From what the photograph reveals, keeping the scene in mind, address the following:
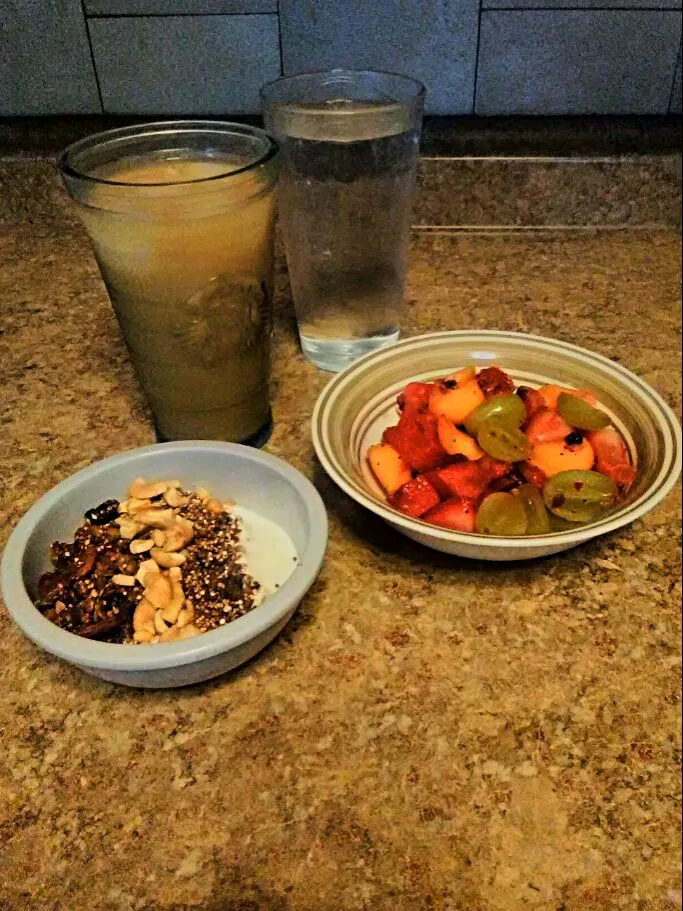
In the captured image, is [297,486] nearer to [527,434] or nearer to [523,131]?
[527,434]

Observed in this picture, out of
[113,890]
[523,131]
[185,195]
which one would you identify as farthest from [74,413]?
[523,131]

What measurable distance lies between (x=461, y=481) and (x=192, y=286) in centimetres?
20

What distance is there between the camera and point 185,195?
433 millimetres

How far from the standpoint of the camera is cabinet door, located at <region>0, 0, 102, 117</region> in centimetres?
51

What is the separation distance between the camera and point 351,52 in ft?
2.14

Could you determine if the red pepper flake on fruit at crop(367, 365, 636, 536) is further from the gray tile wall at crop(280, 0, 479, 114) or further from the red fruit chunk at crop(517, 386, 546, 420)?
the gray tile wall at crop(280, 0, 479, 114)

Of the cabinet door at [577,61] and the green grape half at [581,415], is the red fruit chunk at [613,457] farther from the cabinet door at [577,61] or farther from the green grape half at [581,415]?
the cabinet door at [577,61]

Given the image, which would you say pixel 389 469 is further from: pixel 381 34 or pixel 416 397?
pixel 381 34

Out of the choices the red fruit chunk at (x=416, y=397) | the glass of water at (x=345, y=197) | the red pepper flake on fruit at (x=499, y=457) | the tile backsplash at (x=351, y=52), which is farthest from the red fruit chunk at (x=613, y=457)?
the tile backsplash at (x=351, y=52)

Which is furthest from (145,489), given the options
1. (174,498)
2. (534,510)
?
(534,510)

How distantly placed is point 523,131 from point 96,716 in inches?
25.6

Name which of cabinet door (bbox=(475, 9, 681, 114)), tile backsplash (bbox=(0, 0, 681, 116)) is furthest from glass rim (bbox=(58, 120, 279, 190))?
cabinet door (bbox=(475, 9, 681, 114))

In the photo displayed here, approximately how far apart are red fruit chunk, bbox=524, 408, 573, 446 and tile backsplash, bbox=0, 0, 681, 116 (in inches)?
13.8

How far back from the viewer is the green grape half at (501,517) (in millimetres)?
454
